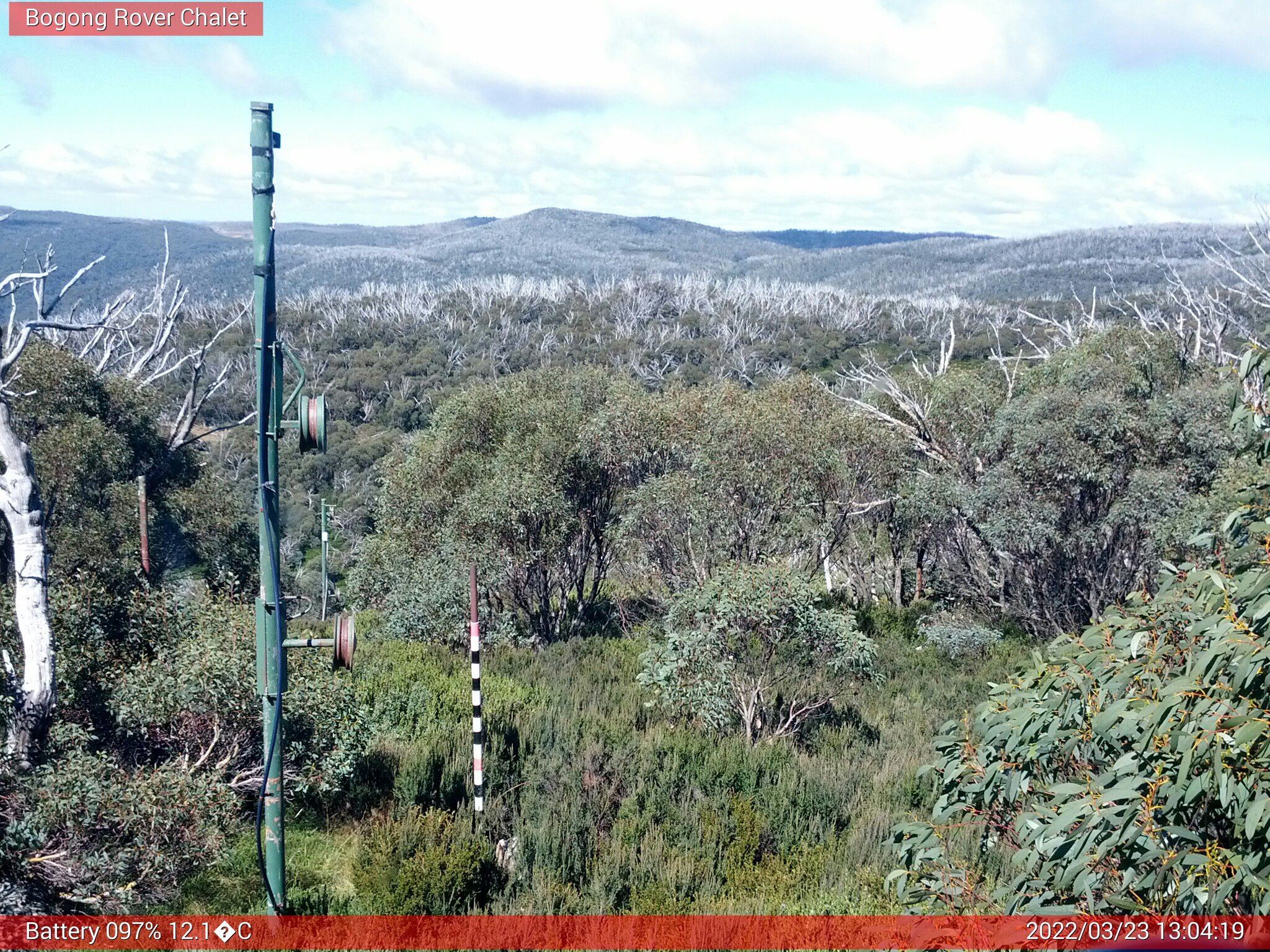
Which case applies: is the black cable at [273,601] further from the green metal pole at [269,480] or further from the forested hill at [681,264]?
the forested hill at [681,264]

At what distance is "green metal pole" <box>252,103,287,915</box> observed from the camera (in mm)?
4789

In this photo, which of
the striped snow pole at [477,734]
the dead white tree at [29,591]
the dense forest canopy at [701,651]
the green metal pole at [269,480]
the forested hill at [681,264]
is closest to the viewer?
the dense forest canopy at [701,651]

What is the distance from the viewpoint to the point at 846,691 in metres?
12.4

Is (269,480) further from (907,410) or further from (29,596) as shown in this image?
(907,410)

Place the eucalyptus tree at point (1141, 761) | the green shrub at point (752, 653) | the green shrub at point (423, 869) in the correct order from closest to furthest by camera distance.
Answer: the eucalyptus tree at point (1141, 761), the green shrub at point (423, 869), the green shrub at point (752, 653)

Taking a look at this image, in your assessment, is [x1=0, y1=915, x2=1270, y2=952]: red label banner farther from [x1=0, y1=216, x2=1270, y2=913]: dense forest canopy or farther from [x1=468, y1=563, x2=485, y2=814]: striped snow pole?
[x1=468, y1=563, x2=485, y2=814]: striped snow pole

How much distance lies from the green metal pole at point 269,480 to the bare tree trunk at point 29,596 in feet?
8.10

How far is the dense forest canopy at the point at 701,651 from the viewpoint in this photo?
398 centimetres

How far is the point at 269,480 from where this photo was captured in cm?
495

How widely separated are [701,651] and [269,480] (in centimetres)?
641

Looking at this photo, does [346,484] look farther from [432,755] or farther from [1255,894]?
[1255,894]

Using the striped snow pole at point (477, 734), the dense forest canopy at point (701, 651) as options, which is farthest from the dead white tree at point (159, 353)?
the striped snow pole at point (477, 734)

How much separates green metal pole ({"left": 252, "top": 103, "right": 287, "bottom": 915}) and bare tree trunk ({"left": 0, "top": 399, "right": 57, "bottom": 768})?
247 centimetres

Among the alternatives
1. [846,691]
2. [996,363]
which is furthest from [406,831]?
[996,363]
